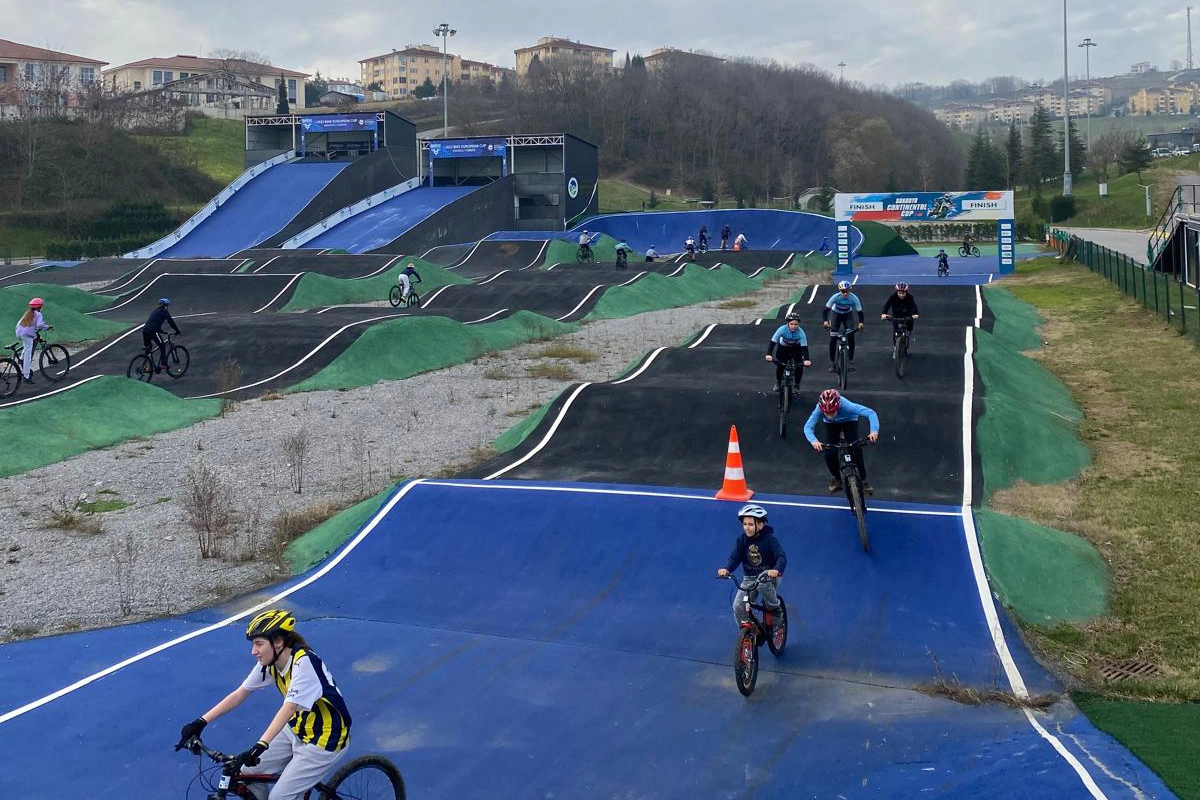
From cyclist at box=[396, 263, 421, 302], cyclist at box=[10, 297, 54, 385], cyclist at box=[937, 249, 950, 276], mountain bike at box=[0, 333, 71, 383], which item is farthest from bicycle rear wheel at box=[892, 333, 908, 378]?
cyclist at box=[937, 249, 950, 276]

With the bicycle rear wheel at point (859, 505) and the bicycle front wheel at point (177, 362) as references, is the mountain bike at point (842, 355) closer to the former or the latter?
the bicycle rear wheel at point (859, 505)

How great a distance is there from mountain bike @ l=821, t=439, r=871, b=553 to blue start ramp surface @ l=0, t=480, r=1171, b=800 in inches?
9.8

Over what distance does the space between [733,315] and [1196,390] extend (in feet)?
56.3

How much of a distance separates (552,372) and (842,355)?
8572 millimetres

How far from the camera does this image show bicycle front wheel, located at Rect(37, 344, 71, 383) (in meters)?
23.5

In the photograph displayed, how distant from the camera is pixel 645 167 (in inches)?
5044

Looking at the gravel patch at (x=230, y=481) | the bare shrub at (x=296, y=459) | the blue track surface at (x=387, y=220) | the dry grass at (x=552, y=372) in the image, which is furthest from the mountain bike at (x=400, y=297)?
the blue track surface at (x=387, y=220)

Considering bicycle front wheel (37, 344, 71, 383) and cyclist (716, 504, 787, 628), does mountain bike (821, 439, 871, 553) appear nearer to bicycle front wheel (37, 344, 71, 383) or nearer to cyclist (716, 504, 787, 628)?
cyclist (716, 504, 787, 628)

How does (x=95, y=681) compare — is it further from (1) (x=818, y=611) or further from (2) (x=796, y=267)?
(2) (x=796, y=267)

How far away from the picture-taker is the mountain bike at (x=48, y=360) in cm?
2239

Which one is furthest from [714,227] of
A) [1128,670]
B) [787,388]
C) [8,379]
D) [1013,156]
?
[1128,670]

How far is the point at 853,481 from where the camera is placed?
38.0 feet

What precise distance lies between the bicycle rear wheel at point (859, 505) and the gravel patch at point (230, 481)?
21.6ft

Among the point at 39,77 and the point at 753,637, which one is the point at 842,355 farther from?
the point at 39,77
